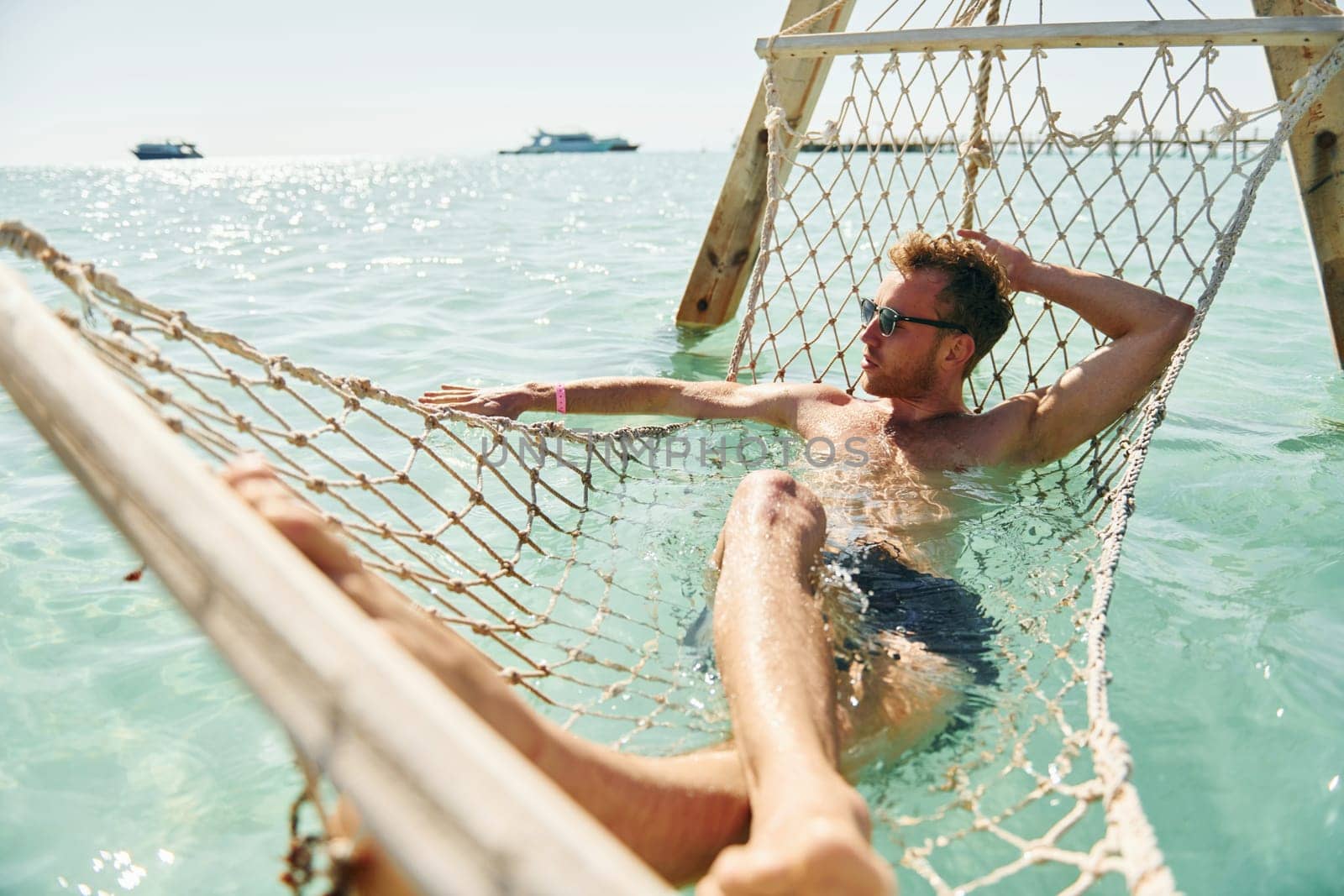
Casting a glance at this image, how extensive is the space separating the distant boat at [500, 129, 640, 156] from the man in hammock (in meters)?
75.9

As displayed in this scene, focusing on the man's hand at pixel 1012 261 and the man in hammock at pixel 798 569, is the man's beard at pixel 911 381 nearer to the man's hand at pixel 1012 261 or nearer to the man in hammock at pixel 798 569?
the man in hammock at pixel 798 569

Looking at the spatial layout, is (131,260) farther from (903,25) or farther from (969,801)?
(969,801)

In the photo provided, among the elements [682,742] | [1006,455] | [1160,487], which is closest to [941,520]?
[1006,455]

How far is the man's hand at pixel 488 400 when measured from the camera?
2.71 m

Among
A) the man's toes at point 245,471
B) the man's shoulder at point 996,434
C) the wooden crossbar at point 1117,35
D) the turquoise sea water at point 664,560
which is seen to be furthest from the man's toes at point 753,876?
the wooden crossbar at point 1117,35

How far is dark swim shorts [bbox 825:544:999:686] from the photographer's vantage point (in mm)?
1787

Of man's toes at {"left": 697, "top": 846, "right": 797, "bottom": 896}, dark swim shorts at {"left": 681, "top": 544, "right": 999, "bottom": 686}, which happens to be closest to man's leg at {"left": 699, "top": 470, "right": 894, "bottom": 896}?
man's toes at {"left": 697, "top": 846, "right": 797, "bottom": 896}

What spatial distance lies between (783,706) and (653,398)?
5.87 feet

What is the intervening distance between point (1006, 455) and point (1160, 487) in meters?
0.99

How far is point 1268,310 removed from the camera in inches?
236

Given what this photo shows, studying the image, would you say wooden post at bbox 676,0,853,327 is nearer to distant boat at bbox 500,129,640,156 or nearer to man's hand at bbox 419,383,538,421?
man's hand at bbox 419,383,538,421

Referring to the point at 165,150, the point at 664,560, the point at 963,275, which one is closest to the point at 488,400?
the point at 664,560

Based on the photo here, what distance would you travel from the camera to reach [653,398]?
2.93m

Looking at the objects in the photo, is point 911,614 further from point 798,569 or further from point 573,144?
point 573,144
